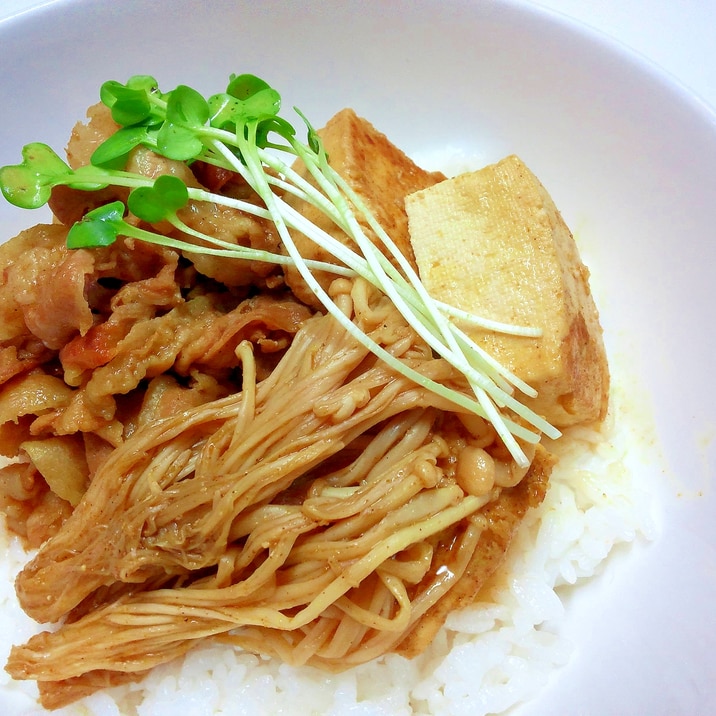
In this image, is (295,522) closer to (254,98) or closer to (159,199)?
(159,199)

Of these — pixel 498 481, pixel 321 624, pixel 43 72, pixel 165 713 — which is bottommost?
pixel 165 713

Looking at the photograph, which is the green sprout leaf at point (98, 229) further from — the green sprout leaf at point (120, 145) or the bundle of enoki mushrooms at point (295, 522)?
the bundle of enoki mushrooms at point (295, 522)

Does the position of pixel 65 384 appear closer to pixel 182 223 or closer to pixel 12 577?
pixel 182 223

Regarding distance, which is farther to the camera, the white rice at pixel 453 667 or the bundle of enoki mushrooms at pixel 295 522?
the white rice at pixel 453 667

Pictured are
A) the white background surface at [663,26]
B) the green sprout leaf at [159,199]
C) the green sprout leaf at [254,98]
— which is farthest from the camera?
the white background surface at [663,26]

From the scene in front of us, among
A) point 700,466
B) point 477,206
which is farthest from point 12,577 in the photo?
point 700,466

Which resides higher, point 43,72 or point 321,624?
point 43,72

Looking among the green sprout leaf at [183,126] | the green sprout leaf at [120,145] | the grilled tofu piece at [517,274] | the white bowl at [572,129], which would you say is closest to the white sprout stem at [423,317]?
the grilled tofu piece at [517,274]

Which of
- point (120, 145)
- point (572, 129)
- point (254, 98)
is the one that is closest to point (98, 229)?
point (120, 145)
